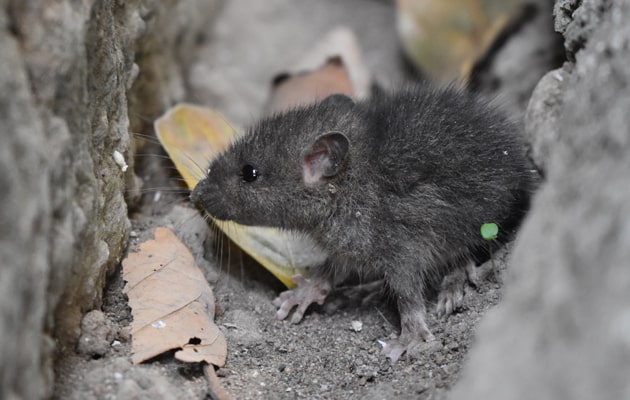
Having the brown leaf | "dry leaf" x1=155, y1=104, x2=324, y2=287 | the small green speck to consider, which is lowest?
"dry leaf" x1=155, y1=104, x2=324, y2=287

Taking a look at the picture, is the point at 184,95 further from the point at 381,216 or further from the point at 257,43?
the point at 381,216

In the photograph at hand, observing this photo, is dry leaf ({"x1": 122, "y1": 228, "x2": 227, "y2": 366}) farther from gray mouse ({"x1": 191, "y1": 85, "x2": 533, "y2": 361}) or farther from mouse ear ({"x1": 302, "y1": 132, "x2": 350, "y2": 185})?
mouse ear ({"x1": 302, "y1": 132, "x2": 350, "y2": 185})

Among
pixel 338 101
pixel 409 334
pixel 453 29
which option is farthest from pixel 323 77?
pixel 409 334

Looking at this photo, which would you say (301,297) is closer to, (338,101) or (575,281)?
(338,101)

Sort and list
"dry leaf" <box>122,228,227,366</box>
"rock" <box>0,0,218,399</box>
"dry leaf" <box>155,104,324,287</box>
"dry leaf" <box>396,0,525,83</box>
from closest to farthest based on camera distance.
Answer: "rock" <box>0,0,218,399</box>, "dry leaf" <box>122,228,227,366</box>, "dry leaf" <box>155,104,324,287</box>, "dry leaf" <box>396,0,525,83</box>

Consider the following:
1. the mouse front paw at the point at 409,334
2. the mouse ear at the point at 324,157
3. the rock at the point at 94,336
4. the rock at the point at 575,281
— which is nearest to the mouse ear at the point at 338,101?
the mouse ear at the point at 324,157

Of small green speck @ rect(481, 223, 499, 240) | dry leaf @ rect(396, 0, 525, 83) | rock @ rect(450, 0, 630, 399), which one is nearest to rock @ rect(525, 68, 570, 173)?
small green speck @ rect(481, 223, 499, 240)

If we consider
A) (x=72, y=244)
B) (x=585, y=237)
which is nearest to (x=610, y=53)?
(x=585, y=237)

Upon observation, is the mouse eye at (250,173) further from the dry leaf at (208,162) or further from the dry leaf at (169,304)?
the dry leaf at (169,304)
